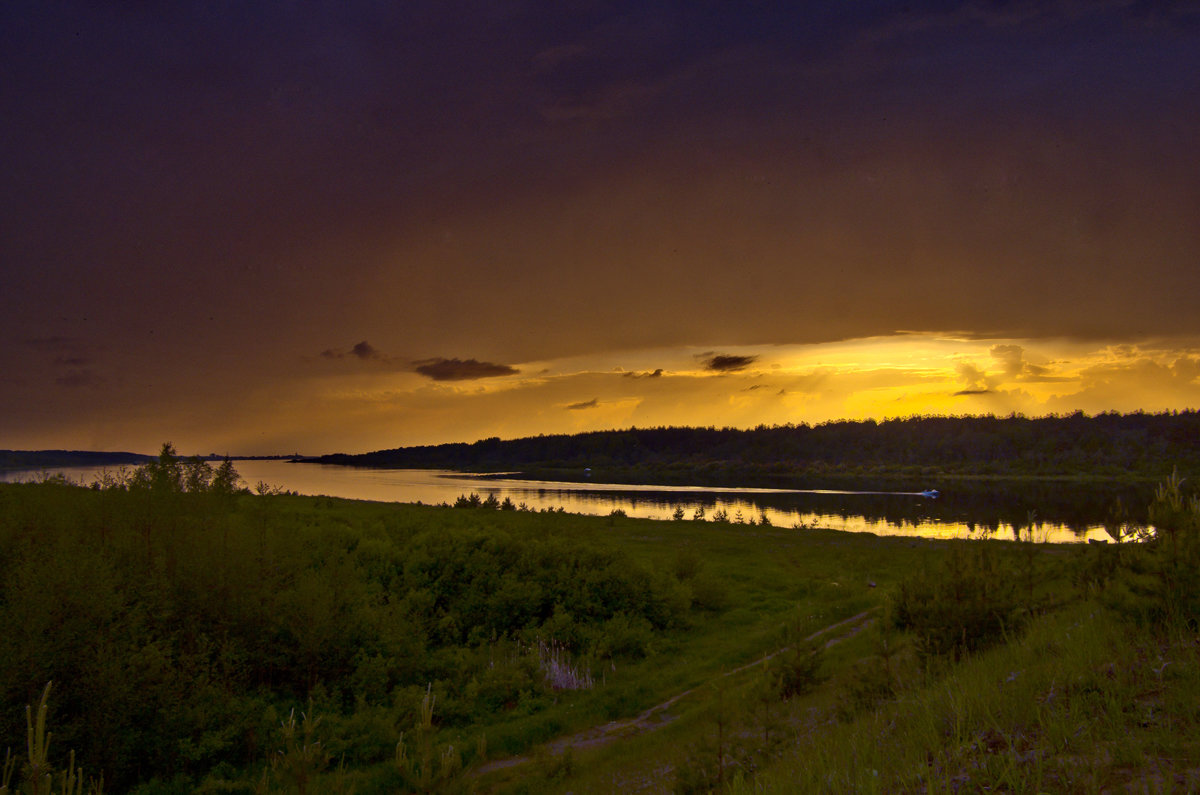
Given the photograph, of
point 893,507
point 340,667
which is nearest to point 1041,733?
point 340,667

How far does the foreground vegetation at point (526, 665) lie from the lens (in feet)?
18.4

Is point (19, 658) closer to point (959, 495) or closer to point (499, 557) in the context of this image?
point (499, 557)

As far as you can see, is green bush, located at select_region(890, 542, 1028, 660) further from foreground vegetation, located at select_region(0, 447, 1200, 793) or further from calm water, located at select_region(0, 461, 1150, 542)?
calm water, located at select_region(0, 461, 1150, 542)

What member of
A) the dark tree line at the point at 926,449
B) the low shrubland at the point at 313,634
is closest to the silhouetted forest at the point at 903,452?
the dark tree line at the point at 926,449

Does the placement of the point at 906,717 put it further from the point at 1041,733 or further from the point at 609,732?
the point at 609,732

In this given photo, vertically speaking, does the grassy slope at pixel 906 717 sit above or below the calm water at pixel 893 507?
above

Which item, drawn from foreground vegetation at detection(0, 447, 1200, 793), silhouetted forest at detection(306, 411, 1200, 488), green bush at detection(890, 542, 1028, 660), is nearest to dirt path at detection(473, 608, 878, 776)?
foreground vegetation at detection(0, 447, 1200, 793)

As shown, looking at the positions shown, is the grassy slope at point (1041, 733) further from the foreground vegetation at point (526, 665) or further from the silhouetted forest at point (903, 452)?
the silhouetted forest at point (903, 452)

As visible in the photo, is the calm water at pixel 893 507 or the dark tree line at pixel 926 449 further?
the dark tree line at pixel 926 449

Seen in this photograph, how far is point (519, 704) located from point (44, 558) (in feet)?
28.0

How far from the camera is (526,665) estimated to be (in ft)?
48.0

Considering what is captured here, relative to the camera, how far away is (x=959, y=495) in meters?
76.6

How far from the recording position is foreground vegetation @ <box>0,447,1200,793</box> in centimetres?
559

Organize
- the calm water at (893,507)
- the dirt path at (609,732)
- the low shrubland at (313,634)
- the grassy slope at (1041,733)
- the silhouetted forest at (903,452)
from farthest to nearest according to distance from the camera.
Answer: the silhouetted forest at (903,452) < the calm water at (893,507) < the dirt path at (609,732) < the low shrubland at (313,634) < the grassy slope at (1041,733)
